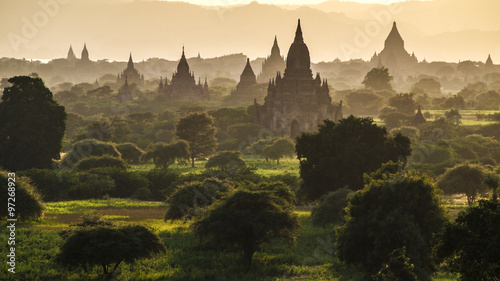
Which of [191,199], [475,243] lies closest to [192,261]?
[191,199]

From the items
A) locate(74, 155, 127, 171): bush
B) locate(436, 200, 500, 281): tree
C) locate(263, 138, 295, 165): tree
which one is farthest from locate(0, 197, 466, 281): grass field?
locate(263, 138, 295, 165): tree

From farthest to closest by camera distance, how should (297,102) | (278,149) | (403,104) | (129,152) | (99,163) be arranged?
(403,104) < (297,102) < (278,149) < (129,152) < (99,163)

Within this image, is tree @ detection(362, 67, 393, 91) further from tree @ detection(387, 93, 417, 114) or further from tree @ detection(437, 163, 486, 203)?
tree @ detection(437, 163, 486, 203)

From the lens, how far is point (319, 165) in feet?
151

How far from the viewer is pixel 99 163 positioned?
62.2 metres

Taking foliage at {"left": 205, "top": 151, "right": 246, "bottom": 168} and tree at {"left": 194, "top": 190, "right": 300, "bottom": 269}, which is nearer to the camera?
tree at {"left": 194, "top": 190, "right": 300, "bottom": 269}

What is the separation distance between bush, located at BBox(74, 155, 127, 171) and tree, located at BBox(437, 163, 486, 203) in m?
30.9

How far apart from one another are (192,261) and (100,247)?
6.83 meters

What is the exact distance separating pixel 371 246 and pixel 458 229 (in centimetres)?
854

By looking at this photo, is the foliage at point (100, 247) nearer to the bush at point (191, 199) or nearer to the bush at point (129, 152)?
the bush at point (191, 199)

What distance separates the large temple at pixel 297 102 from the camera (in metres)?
94.6

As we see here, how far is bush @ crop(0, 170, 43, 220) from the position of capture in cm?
3716

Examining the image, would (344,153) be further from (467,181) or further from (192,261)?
(192,261)

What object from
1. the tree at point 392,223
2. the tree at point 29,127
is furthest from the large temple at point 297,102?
the tree at point 392,223
